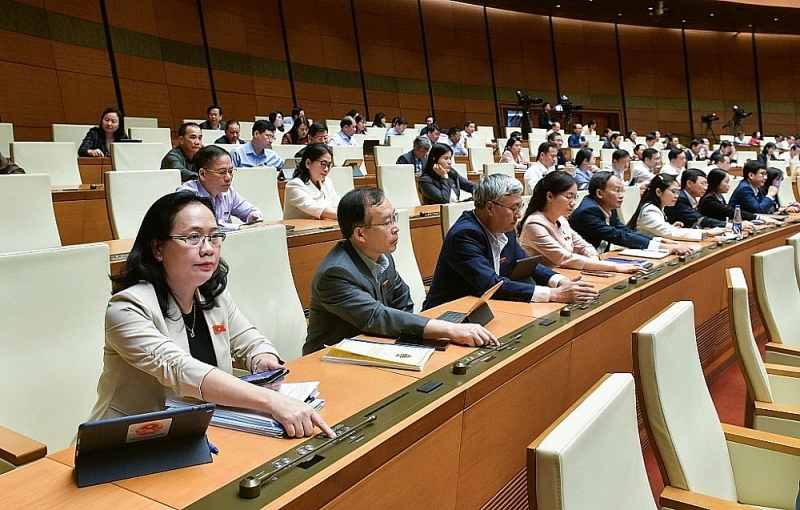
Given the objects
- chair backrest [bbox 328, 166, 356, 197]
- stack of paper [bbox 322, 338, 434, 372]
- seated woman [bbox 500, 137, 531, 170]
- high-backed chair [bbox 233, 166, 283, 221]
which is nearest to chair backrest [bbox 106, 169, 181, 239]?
high-backed chair [bbox 233, 166, 283, 221]

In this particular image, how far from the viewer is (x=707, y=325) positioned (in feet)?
9.42

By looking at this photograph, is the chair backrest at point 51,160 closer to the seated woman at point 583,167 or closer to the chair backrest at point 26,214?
the chair backrest at point 26,214

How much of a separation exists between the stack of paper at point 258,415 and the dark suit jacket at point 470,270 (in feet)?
3.18

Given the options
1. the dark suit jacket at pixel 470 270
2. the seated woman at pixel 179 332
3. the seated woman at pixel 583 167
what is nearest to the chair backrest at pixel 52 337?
the seated woman at pixel 179 332

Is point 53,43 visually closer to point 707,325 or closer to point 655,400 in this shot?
point 707,325

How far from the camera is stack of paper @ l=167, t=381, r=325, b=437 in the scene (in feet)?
3.57

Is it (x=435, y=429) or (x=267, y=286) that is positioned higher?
(x=267, y=286)

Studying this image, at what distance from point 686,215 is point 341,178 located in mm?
2129

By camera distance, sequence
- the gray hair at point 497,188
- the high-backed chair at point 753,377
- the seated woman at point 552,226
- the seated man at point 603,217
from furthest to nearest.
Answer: the seated man at point 603,217 < the seated woman at point 552,226 < the gray hair at point 497,188 < the high-backed chair at point 753,377

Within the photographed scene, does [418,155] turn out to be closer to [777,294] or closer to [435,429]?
[777,294]

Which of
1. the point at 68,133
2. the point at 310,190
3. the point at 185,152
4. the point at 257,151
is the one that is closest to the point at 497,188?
the point at 310,190

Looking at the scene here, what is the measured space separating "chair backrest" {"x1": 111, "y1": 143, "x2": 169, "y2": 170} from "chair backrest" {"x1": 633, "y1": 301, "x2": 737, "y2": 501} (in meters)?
3.72

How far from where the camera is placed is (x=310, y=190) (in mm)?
3514

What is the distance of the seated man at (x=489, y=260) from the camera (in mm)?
2057
